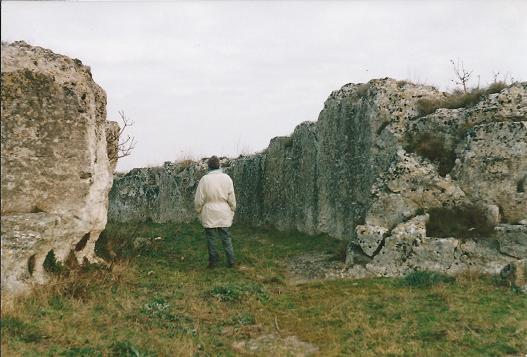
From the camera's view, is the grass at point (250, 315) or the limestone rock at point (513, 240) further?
the limestone rock at point (513, 240)

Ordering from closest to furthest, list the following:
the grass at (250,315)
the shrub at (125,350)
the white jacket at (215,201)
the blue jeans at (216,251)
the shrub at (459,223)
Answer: the shrub at (125,350), the grass at (250,315), the shrub at (459,223), the blue jeans at (216,251), the white jacket at (215,201)

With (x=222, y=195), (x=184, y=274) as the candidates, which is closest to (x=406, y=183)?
(x=222, y=195)

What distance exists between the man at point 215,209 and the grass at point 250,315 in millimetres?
592

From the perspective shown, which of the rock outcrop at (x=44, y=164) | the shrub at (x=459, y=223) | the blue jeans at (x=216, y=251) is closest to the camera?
the rock outcrop at (x=44, y=164)

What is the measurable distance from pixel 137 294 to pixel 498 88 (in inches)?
298

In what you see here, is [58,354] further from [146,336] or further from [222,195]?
[222,195]

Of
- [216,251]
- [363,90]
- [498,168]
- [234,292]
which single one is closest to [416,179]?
[498,168]

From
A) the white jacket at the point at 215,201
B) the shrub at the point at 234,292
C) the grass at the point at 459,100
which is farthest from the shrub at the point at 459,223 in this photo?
the white jacket at the point at 215,201

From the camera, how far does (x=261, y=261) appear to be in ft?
33.4

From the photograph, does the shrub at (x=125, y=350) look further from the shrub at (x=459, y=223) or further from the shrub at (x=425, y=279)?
the shrub at (x=459, y=223)

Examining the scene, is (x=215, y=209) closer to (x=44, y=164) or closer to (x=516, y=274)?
(x=44, y=164)

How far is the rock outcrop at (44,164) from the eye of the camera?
6.88 metres

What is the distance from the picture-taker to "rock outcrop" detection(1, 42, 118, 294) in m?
6.88

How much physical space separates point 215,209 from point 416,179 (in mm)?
3629
